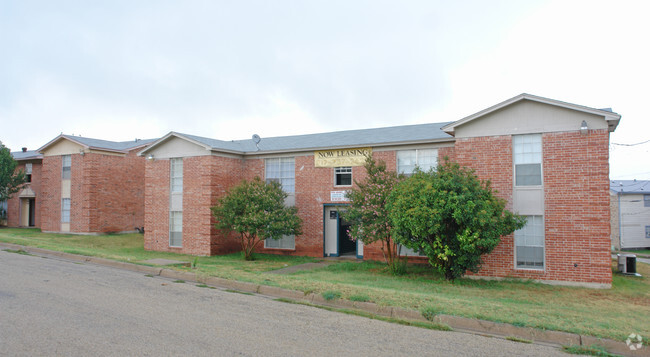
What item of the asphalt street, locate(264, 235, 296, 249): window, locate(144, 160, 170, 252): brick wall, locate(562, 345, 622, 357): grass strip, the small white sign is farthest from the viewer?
locate(144, 160, 170, 252): brick wall

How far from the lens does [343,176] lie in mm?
19000

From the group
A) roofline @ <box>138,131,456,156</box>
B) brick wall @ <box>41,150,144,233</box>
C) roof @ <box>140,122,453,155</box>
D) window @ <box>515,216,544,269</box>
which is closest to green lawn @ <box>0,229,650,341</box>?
window @ <box>515,216,544,269</box>

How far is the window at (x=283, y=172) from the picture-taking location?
2020 centimetres

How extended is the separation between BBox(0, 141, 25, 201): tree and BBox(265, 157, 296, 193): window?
23367 mm

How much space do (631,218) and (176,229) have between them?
38.6 m

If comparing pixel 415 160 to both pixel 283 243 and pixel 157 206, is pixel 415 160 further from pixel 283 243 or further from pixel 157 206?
pixel 157 206

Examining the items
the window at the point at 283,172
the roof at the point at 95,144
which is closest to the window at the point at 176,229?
the window at the point at 283,172

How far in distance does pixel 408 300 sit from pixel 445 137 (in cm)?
904

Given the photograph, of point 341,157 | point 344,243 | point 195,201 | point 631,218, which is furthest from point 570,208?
point 631,218

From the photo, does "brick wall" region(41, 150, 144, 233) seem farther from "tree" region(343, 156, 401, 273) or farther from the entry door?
"tree" region(343, 156, 401, 273)

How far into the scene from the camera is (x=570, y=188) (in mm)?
13594

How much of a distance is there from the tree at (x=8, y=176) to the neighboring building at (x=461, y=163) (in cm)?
1765

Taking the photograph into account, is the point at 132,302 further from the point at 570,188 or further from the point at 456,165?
the point at 570,188

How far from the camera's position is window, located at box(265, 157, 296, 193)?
66.3 ft
